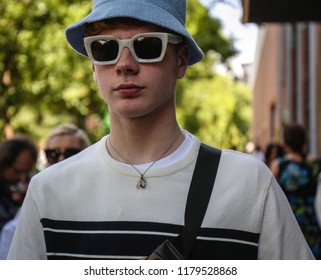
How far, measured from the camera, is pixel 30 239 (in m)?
2.01

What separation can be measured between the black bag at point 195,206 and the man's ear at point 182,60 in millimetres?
230

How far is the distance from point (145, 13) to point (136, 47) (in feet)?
0.30

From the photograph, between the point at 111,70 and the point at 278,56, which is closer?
the point at 111,70

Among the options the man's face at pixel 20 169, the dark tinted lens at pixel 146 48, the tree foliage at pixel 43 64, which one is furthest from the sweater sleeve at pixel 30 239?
the tree foliage at pixel 43 64

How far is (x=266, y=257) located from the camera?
195cm

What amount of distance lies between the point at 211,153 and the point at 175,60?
28cm

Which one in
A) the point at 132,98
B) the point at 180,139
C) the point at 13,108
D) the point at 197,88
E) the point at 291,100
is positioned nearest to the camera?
the point at 132,98

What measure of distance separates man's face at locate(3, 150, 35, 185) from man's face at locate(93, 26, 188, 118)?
3.24 m

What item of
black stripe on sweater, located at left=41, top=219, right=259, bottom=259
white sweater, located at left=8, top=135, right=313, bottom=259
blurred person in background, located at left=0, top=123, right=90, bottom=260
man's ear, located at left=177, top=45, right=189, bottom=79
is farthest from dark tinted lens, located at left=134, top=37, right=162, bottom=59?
blurred person in background, located at left=0, top=123, right=90, bottom=260

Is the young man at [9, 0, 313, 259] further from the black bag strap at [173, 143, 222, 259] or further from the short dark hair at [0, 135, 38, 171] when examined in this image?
the short dark hair at [0, 135, 38, 171]

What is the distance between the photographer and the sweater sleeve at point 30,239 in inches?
79.0

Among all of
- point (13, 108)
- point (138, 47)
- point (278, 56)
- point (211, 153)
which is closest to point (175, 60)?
point (138, 47)

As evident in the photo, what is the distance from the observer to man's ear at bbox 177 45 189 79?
207 centimetres

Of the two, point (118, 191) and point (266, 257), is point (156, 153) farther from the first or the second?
point (266, 257)
